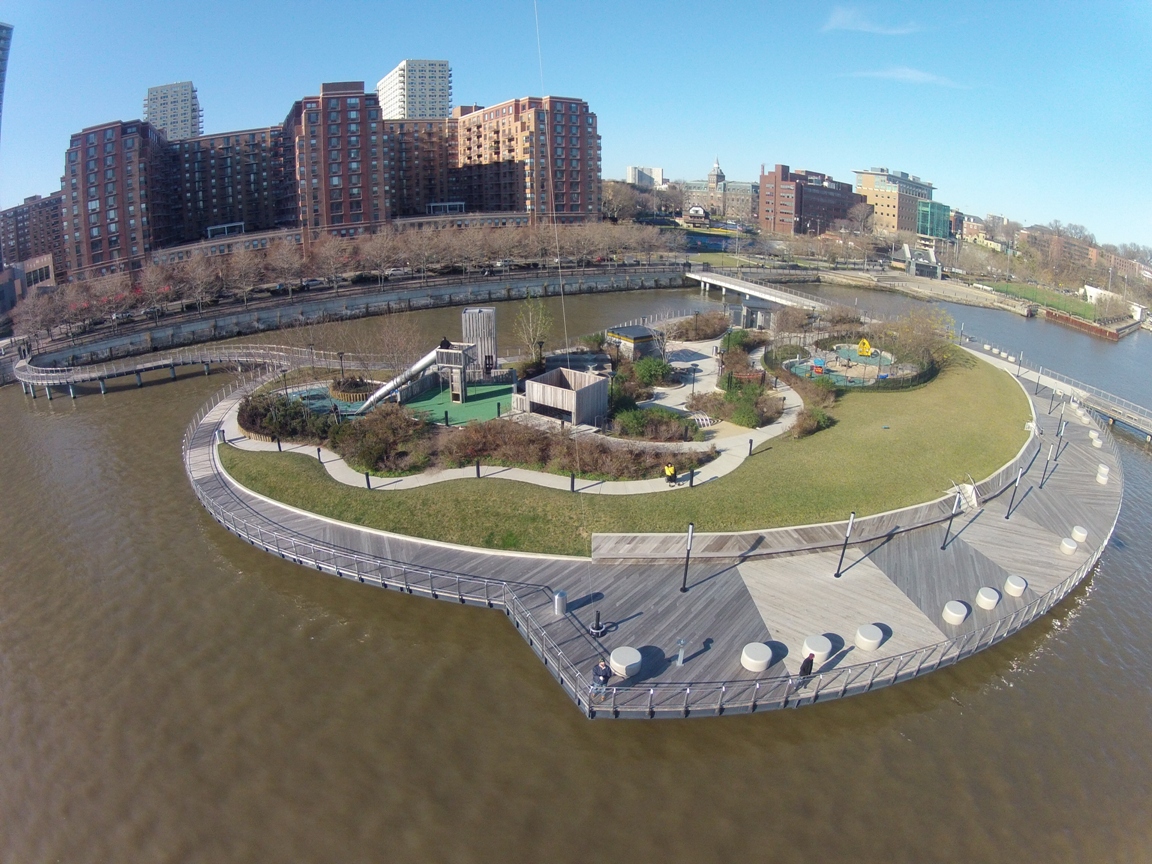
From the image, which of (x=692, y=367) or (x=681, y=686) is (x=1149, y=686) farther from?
(x=692, y=367)

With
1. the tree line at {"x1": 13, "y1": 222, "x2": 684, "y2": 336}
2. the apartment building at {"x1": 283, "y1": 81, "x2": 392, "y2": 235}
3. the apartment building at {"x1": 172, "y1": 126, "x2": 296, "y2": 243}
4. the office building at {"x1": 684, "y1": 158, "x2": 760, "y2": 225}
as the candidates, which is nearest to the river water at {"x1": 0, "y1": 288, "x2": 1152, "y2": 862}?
the tree line at {"x1": 13, "y1": 222, "x2": 684, "y2": 336}

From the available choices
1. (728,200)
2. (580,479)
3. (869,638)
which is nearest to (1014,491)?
(869,638)

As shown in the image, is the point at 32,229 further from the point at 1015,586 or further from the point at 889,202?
the point at 889,202

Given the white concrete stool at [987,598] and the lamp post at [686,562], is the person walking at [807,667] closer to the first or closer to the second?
the lamp post at [686,562]

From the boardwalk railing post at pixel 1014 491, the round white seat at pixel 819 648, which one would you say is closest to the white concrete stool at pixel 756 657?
the round white seat at pixel 819 648

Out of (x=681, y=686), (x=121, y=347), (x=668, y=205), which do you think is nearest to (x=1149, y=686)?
(x=681, y=686)

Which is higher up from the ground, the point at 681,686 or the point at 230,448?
the point at 230,448
